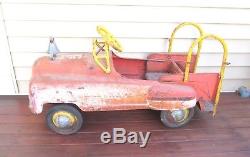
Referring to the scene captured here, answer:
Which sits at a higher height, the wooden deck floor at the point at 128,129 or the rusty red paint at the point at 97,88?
the rusty red paint at the point at 97,88

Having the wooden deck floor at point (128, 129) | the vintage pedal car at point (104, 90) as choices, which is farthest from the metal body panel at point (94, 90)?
the wooden deck floor at point (128, 129)

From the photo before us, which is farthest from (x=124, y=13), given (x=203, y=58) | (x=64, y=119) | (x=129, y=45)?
(x=64, y=119)

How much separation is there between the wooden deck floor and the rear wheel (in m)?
0.05

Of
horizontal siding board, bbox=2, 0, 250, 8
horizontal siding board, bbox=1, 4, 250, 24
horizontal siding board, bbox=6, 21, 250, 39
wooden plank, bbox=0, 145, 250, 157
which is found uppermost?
horizontal siding board, bbox=2, 0, 250, 8

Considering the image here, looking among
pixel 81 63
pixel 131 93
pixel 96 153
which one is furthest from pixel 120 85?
pixel 96 153

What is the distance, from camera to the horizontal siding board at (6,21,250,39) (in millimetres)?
2482

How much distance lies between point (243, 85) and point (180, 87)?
124 cm

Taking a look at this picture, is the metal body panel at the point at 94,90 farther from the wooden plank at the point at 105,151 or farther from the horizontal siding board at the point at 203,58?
the horizontal siding board at the point at 203,58

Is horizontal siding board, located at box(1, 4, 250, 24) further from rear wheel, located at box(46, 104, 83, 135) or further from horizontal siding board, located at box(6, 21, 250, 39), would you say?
rear wheel, located at box(46, 104, 83, 135)

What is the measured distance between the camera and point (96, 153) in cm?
203

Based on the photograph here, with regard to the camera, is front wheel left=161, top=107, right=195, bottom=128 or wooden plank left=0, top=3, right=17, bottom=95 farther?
wooden plank left=0, top=3, right=17, bottom=95

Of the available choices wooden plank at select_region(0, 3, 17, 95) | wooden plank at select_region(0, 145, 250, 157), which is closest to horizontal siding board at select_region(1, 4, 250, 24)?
wooden plank at select_region(0, 3, 17, 95)

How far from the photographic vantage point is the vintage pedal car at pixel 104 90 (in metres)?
2.04

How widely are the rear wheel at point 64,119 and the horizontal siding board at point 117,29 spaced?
0.76 meters
